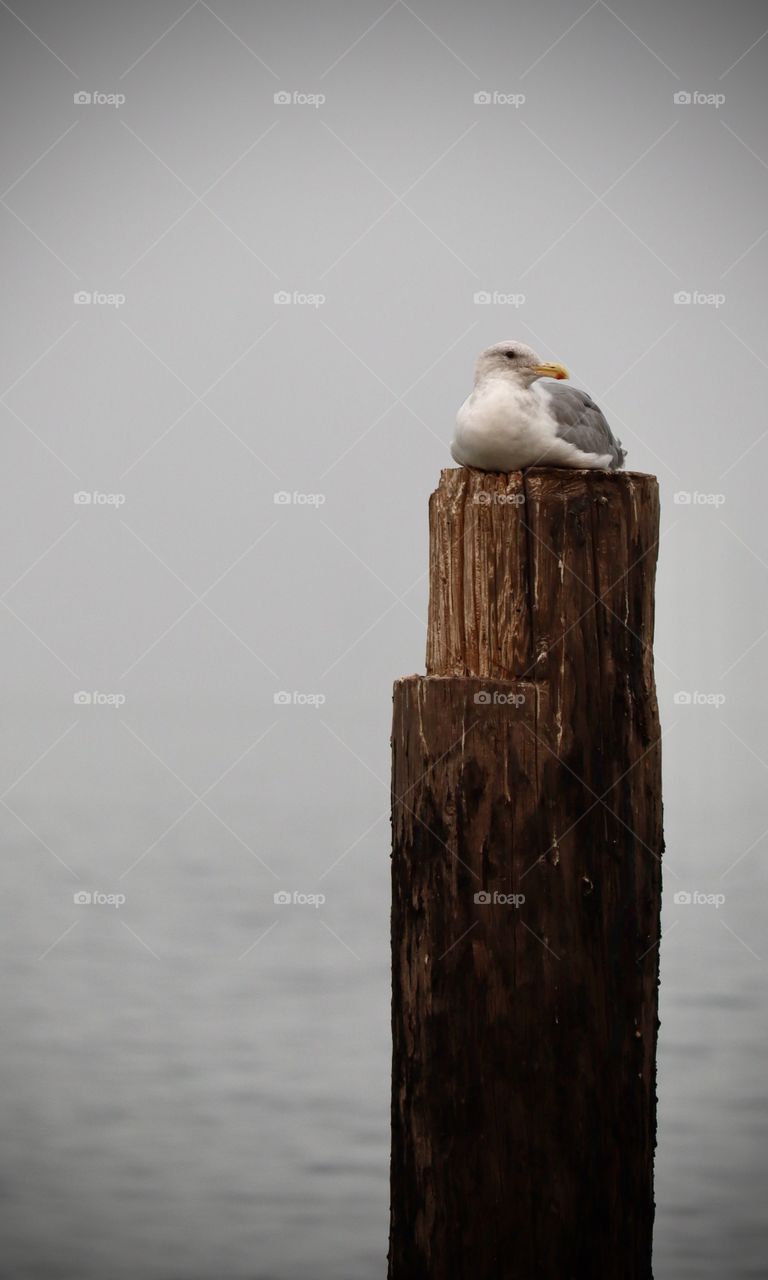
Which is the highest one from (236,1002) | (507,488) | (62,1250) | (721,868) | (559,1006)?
(721,868)

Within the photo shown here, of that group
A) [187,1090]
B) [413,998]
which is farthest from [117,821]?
[413,998]

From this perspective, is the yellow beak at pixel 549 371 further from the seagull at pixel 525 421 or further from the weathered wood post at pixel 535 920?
the weathered wood post at pixel 535 920

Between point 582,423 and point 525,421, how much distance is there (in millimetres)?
263

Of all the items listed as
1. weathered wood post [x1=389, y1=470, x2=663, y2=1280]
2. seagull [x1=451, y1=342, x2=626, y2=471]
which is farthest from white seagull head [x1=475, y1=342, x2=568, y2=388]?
weathered wood post [x1=389, y1=470, x2=663, y2=1280]

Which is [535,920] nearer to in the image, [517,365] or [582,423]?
[582,423]

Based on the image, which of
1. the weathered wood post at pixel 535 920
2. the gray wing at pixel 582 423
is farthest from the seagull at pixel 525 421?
the weathered wood post at pixel 535 920

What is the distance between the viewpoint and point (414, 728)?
3801mm

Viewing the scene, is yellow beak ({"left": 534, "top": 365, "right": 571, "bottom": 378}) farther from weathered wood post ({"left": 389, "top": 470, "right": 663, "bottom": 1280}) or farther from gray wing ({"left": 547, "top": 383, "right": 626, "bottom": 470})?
weathered wood post ({"left": 389, "top": 470, "right": 663, "bottom": 1280})

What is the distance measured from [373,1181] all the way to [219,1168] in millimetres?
623

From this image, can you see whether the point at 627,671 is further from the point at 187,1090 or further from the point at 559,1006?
the point at 187,1090

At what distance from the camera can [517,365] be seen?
4586 mm

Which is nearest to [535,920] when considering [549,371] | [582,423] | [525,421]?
[525,421]

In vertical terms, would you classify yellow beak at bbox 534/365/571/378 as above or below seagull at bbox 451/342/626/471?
above

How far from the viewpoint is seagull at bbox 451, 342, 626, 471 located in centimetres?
417
